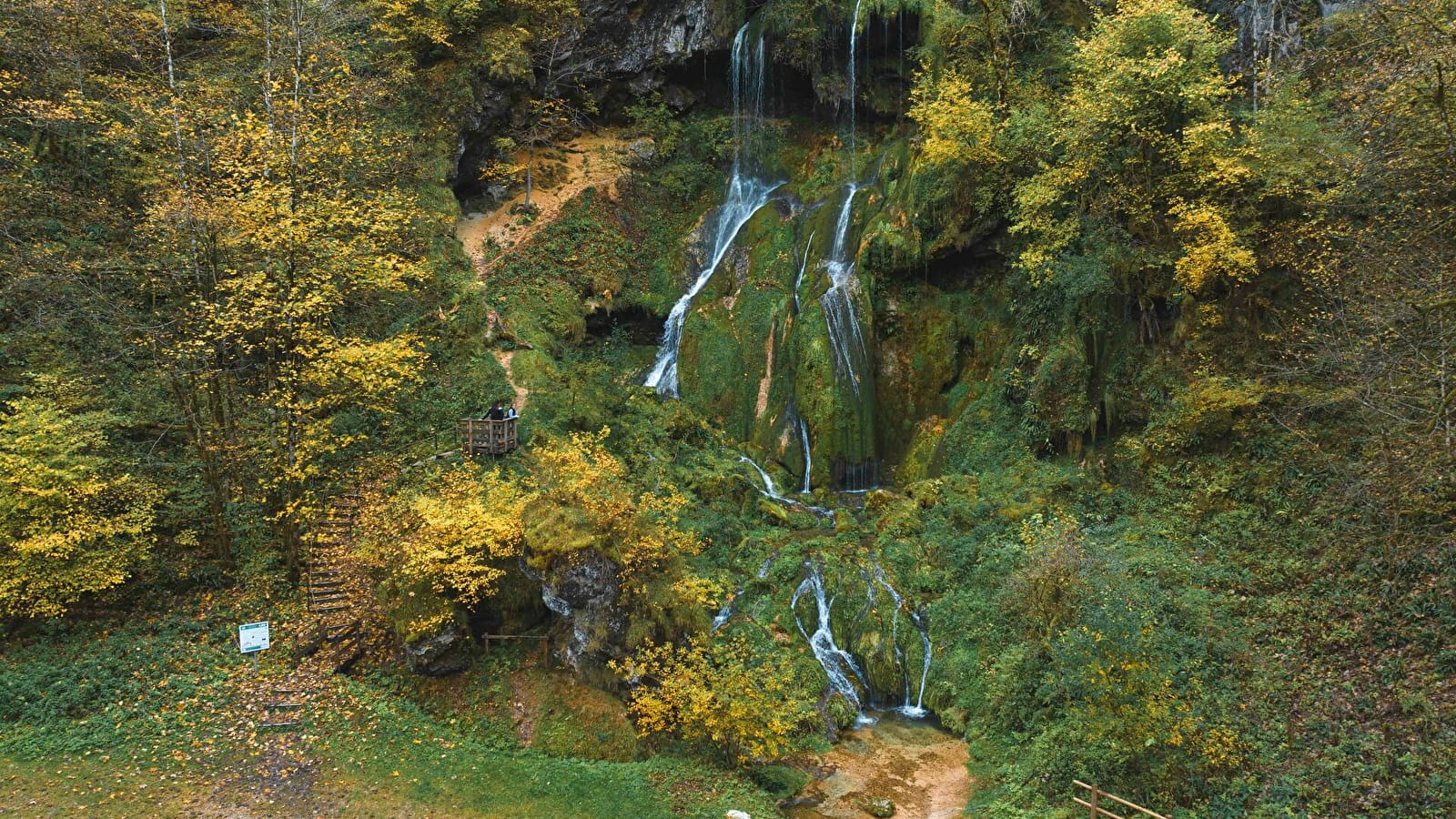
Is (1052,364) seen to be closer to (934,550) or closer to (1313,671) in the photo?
(934,550)

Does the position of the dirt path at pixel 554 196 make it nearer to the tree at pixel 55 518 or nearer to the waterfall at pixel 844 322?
the waterfall at pixel 844 322

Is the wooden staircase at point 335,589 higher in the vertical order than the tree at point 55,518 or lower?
lower

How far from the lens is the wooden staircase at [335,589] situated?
1275 cm

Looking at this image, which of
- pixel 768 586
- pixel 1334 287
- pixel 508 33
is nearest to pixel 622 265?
pixel 508 33

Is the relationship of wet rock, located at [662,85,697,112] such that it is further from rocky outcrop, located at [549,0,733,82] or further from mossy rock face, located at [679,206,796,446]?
mossy rock face, located at [679,206,796,446]

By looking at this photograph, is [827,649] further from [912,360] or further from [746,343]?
[746,343]

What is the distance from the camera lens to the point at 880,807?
11.4 metres

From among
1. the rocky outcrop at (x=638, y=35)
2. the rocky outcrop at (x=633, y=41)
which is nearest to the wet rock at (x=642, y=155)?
the rocky outcrop at (x=633, y=41)

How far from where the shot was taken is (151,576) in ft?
44.3

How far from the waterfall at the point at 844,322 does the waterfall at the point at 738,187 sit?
465 cm

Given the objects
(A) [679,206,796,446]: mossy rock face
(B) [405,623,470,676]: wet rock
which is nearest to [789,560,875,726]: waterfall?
(A) [679,206,796,446]: mossy rock face

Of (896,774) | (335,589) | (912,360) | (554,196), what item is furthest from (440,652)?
(554,196)

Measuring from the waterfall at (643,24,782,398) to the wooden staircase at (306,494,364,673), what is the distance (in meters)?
10.5

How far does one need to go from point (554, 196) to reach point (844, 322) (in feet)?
41.2
